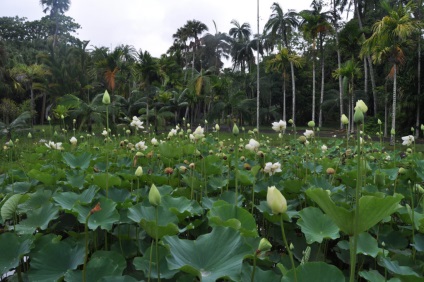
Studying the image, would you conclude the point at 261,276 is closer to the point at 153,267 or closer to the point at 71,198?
the point at 153,267

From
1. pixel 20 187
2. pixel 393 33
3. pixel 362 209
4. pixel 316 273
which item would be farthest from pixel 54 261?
pixel 393 33

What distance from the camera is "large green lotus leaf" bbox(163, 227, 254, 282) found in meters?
0.81

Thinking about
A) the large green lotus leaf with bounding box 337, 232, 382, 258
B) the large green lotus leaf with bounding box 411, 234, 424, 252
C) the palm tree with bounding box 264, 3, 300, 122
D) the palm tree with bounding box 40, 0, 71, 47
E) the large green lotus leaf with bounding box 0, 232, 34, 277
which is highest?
the palm tree with bounding box 40, 0, 71, 47

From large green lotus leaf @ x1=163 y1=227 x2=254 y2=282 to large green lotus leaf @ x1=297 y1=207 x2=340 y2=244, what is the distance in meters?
0.32

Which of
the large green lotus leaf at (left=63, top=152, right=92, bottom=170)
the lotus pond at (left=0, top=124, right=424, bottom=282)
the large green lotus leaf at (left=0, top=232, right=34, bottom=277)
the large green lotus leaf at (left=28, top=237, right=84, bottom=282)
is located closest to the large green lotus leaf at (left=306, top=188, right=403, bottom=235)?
the lotus pond at (left=0, top=124, right=424, bottom=282)

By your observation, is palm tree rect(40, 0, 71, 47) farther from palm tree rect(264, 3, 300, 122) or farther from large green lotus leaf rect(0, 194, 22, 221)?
large green lotus leaf rect(0, 194, 22, 221)

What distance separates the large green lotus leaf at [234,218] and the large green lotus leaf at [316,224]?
169 mm

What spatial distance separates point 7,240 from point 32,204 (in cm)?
38

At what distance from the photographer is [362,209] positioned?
71cm

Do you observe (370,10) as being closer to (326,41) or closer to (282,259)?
(326,41)

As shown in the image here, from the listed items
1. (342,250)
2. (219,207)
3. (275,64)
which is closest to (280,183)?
(342,250)

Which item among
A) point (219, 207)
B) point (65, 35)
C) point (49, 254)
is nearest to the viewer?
point (49, 254)

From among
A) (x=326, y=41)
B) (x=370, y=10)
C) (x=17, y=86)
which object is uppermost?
(x=370, y=10)

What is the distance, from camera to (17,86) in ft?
66.9
